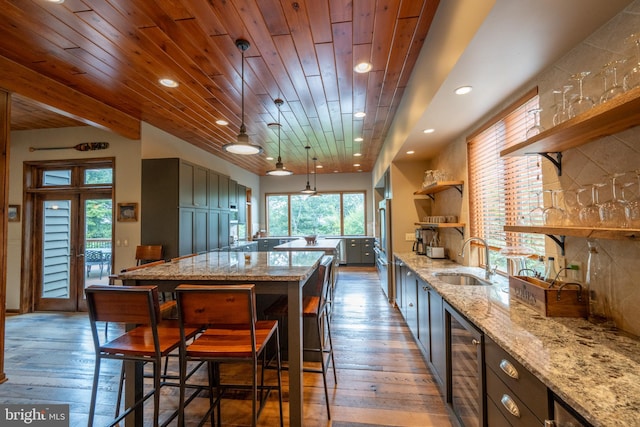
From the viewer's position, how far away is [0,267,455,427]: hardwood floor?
201cm

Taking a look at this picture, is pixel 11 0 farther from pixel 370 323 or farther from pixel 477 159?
pixel 370 323

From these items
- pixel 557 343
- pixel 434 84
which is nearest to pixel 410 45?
pixel 434 84

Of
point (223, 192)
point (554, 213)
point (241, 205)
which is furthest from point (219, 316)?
point (241, 205)

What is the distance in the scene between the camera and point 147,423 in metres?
2.01

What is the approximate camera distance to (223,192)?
5.66 meters

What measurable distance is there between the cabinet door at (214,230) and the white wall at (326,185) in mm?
3239

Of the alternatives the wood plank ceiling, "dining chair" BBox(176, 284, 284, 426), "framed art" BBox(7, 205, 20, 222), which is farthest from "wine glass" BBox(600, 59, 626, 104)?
"framed art" BBox(7, 205, 20, 222)

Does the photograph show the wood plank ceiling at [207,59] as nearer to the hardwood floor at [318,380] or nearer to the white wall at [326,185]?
the hardwood floor at [318,380]

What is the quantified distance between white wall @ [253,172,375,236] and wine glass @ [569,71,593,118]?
23.0ft

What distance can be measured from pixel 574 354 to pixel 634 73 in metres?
1.11

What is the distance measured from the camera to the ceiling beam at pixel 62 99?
262 centimetres

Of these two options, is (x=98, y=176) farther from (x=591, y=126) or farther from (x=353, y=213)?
(x=353, y=213)

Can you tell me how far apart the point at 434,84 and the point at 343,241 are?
20.6 feet

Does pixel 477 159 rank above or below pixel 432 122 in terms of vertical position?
below
